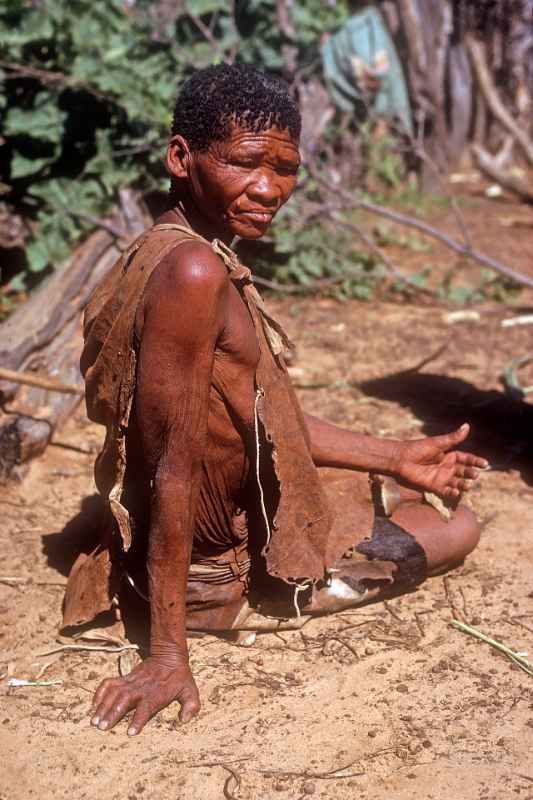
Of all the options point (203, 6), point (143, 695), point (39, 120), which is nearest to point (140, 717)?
→ point (143, 695)

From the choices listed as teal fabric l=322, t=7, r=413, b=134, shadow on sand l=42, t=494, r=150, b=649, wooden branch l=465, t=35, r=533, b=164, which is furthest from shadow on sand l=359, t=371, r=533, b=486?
wooden branch l=465, t=35, r=533, b=164

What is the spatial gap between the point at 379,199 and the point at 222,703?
6.68 meters

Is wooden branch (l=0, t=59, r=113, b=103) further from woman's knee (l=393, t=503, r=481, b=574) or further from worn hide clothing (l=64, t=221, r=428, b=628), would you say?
woman's knee (l=393, t=503, r=481, b=574)

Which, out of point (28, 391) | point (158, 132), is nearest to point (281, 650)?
point (28, 391)

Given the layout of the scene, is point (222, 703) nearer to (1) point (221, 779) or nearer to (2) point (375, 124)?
(1) point (221, 779)

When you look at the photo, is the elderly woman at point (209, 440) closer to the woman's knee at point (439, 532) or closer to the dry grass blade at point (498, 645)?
the woman's knee at point (439, 532)

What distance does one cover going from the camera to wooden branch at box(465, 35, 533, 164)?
927 centimetres

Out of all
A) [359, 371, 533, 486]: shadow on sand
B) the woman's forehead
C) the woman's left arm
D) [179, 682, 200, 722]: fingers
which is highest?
the woman's forehead

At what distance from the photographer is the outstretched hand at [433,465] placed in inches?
128

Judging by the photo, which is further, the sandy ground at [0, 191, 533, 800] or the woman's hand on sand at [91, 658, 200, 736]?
the woman's hand on sand at [91, 658, 200, 736]

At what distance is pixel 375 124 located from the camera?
8.95 metres

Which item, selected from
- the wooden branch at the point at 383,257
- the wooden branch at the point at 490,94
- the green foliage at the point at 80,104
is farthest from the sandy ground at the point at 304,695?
the wooden branch at the point at 490,94

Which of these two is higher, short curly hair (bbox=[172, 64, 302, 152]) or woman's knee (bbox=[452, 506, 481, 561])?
short curly hair (bbox=[172, 64, 302, 152])

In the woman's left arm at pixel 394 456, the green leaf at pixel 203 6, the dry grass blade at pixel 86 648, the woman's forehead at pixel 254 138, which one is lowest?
the dry grass blade at pixel 86 648
